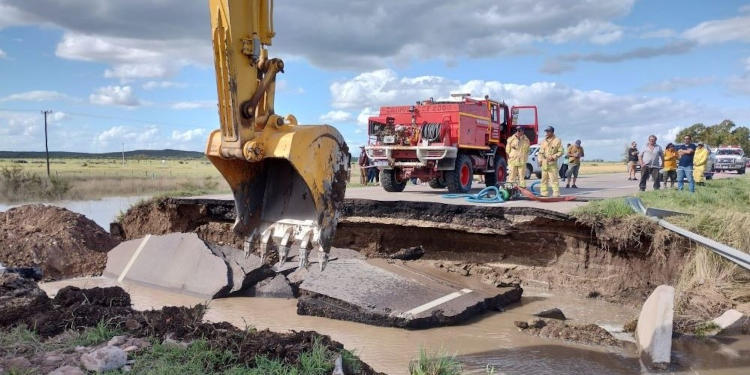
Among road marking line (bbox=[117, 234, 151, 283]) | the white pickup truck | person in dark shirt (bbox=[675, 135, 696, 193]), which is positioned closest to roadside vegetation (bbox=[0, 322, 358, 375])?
road marking line (bbox=[117, 234, 151, 283])

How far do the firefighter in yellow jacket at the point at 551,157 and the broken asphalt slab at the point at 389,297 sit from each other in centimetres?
474

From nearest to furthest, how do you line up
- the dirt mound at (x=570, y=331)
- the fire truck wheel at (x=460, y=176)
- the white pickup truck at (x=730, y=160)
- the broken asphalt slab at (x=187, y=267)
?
the dirt mound at (x=570, y=331) → the broken asphalt slab at (x=187, y=267) → the fire truck wheel at (x=460, y=176) → the white pickup truck at (x=730, y=160)

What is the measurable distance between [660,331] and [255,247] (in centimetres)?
431

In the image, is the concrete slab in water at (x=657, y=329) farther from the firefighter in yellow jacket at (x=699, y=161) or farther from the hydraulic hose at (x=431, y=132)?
the firefighter in yellow jacket at (x=699, y=161)

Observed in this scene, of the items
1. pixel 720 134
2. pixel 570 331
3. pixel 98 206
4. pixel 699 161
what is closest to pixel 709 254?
pixel 570 331

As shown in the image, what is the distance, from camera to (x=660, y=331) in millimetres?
6375

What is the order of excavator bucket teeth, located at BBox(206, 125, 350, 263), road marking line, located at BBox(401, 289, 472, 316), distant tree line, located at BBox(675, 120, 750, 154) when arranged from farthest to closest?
distant tree line, located at BBox(675, 120, 750, 154), road marking line, located at BBox(401, 289, 472, 316), excavator bucket teeth, located at BBox(206, 125, 350, 263)

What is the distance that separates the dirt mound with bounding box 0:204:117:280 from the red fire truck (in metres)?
6.48

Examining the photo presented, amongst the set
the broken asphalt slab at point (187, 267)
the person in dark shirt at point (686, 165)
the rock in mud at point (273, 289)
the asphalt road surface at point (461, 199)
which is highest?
the person in dark shirt at point (686, 165)

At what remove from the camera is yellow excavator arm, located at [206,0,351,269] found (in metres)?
4.95

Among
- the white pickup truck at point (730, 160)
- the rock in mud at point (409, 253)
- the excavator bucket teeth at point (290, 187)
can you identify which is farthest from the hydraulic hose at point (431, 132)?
the white pickup truck at point (730, 160)

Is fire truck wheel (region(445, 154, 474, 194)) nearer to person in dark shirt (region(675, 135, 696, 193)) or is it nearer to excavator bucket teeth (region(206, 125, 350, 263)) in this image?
person in dark shirt (region(675, 135, 696, 193))

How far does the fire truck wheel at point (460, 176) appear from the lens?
571 inches

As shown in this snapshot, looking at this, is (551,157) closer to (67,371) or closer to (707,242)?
(707,242)
